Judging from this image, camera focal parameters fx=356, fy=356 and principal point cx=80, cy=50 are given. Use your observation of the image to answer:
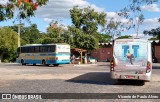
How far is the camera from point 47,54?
43.7 m

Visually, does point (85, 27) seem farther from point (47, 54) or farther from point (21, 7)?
point (21, 7)

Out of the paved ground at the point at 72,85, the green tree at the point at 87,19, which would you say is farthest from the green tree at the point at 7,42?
the paved ground at the point at 72,85

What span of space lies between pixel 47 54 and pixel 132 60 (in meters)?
26.4

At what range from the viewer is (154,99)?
41.4 ft

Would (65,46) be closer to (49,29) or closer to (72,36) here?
(72,36)

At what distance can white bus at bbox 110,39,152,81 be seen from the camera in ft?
59.1

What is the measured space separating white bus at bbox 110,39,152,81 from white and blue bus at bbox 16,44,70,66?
2402 cm

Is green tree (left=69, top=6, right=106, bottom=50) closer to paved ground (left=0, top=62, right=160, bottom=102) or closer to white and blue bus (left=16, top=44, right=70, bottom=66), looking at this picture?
white and blue bus (left=16, top=44, right=70, bottom=66)

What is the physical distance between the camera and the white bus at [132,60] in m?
18.0

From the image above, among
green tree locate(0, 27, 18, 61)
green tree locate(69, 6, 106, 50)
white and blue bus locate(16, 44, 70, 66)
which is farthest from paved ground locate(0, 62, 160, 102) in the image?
green tree locate(0, 27, 18, 61)

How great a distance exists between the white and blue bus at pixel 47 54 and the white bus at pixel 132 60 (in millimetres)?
24024

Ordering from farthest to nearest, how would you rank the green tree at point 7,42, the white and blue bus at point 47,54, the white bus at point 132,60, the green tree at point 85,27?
the green tree at point 7,42
the green tree at point 85,27
the white and blue bus at point 47,54
the white bus at point 132,60

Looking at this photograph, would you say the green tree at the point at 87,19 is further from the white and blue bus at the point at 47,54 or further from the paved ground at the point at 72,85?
the paved ground at the point at 72,85

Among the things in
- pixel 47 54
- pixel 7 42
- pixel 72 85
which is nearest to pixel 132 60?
pixel 72 85
